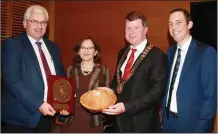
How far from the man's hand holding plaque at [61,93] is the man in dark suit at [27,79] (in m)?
0.07

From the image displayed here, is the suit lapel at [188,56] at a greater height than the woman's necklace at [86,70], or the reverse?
the suit lapel at [188,56]

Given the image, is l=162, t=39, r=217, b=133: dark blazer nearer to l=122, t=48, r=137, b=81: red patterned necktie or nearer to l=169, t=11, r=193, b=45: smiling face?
l=169, t=11, r=193, b=45: smiling face

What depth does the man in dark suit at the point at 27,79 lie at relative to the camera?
2.25m

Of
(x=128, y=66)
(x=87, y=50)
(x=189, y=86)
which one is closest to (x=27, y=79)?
(x=87, y=50)

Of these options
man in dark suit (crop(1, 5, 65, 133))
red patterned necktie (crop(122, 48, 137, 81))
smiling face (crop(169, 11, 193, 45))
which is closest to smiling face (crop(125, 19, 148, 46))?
red patterned necktie (crop(122, 48, 137, 81))

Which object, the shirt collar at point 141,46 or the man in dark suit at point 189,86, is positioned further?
the shirt collar at point 141,46

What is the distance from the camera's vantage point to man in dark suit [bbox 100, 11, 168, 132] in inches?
85.7

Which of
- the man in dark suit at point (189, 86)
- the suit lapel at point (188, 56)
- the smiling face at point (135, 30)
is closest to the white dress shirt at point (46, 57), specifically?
the smiling face at point (135, 30)

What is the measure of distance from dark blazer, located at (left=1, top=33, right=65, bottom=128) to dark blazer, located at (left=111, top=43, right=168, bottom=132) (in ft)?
2.37

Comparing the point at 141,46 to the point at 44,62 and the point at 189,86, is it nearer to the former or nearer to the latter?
the point at 189,86

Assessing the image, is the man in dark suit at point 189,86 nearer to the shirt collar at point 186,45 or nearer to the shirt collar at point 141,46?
the shirt collar at point 186,45

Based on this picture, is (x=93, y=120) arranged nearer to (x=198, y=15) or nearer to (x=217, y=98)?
(x=217, y=98)

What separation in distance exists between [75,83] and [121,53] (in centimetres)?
52

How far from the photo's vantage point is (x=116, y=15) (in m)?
3.73
